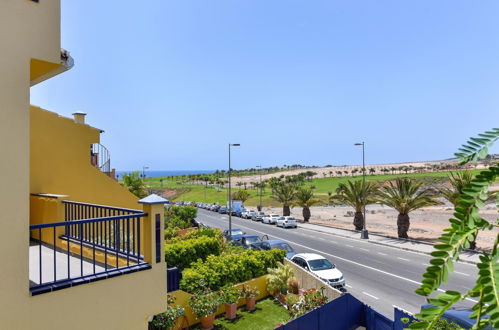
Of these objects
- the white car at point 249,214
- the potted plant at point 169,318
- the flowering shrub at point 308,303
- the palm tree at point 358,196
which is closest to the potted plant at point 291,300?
the flowering shrub at point 308,303

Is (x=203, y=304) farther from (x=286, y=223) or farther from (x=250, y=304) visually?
(x=286, y=223)

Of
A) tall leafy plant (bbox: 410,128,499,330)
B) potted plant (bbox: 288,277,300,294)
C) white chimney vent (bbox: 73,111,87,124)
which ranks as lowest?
potted plant (bbox: 288,277,300,294)

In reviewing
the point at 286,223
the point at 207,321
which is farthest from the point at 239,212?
the point at 207,321

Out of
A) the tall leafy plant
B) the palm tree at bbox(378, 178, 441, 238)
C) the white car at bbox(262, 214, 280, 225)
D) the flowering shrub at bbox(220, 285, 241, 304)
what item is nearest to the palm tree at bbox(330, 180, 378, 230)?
the palm tree at bbox(378, 178, 441, 238)

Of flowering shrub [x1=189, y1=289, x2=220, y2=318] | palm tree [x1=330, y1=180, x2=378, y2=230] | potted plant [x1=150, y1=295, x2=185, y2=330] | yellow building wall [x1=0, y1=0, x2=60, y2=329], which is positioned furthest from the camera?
palm tree [x1=330, y1=180, x2=378, y2=230]

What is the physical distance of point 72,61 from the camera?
6207 millimetres

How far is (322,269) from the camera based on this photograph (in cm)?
1819

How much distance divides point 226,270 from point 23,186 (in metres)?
10.9

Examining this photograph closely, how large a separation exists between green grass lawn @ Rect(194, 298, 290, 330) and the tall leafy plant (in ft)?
38.8

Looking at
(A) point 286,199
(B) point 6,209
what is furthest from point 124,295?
(A) point 286,199

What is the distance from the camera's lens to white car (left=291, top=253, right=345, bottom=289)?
1719 centimetres

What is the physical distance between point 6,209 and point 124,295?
8.12 feet

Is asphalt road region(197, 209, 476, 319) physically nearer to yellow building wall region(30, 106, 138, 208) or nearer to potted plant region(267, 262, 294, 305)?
potted plant region(267, 262, 294, 305)

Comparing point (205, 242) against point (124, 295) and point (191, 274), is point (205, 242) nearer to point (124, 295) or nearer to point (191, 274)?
point (191, 274)
